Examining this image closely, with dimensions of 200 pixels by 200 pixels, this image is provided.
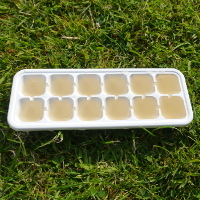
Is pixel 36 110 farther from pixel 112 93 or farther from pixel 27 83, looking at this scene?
pixel 112 93

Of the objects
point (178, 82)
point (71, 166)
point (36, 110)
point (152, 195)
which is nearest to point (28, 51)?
point (36, 110)

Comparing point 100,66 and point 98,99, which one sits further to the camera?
point 100,66

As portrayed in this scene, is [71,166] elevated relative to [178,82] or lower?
lower
